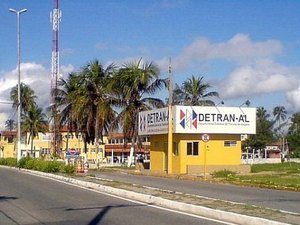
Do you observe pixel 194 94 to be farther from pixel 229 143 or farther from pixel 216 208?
pixel 216 208

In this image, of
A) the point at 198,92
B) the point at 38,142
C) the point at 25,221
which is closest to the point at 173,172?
the point at 198,92

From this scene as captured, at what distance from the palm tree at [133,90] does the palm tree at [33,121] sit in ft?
121

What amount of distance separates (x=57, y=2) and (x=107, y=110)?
957 inches

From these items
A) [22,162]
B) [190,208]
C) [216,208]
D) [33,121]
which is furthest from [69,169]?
[33,121]

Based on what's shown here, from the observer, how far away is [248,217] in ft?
43.4

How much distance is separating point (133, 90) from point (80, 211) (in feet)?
123

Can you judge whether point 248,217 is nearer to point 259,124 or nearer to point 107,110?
point 107,110

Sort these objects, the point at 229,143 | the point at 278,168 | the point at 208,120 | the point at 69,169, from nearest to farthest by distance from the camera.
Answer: the point at 69,169 → the point at 208,120 → the point at 229,143 → the point at 278,168

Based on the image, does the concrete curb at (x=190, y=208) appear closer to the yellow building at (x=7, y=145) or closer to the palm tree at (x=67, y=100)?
the palm tree at (x=67, y=100)

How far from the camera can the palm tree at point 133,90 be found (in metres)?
52.8

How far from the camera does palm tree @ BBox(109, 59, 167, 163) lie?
52.8m

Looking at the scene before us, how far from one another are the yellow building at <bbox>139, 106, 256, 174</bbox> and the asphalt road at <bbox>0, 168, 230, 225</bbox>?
19978 mm

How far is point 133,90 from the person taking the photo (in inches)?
2094

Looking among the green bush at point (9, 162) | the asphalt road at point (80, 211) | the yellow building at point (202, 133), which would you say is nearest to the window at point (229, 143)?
the yellow building at point (202, 133)
